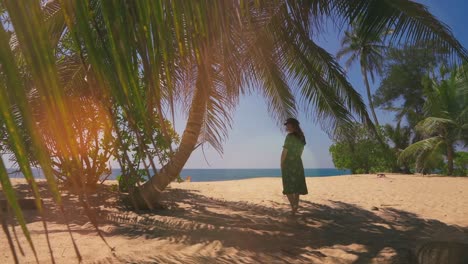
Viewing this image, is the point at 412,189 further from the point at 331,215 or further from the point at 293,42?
the point at 293,42

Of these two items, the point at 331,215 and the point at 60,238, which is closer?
the point at 60,238

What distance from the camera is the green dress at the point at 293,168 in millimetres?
5387

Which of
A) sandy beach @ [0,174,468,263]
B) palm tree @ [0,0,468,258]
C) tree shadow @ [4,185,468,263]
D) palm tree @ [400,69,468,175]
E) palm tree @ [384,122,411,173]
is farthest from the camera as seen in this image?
palm tree @ [384,122,411,173]

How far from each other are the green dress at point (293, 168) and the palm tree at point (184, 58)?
137 cm

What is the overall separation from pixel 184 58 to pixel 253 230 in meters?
4.01

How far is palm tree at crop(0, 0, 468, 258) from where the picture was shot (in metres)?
A: 0.46

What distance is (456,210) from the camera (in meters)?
6.34

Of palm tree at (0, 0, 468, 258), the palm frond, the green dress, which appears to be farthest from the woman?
the palm frond

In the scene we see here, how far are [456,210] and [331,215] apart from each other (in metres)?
2.41

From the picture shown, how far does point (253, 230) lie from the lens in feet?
15.2

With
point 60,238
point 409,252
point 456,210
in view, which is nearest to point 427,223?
point 456,210

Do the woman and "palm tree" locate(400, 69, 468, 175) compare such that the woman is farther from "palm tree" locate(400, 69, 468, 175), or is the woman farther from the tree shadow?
"palm tree" locate(400, 69, 468, 175)

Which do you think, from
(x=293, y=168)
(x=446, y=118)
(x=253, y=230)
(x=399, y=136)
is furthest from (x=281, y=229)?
(x=399, y=136)

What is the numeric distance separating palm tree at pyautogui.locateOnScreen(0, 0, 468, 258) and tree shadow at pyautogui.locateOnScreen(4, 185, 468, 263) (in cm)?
70
